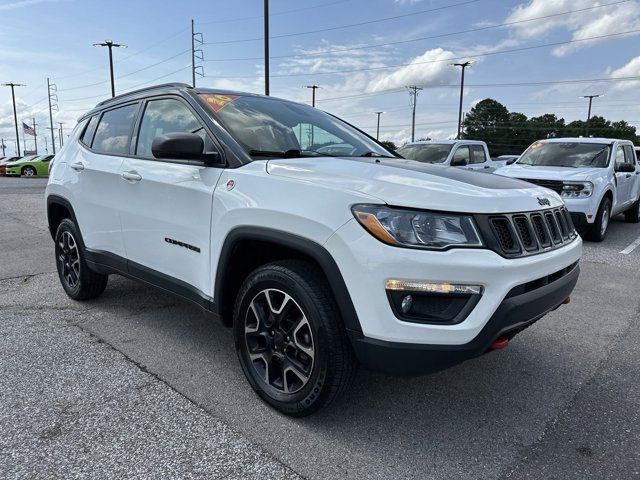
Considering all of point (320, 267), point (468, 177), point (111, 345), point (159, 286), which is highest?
point (468, 177)

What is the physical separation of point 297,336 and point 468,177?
1.25 metres

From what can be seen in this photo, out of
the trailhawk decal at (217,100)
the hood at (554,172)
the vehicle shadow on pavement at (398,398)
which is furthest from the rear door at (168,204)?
the hood at (554,172)

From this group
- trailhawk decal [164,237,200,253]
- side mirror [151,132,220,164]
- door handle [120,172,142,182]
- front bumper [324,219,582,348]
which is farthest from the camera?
door handle [120,172,142,182]

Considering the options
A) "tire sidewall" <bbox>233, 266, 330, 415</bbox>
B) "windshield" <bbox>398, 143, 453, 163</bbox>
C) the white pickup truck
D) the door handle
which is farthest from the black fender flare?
"windshield" <bbox>398, 143, 453, 163</bbox>

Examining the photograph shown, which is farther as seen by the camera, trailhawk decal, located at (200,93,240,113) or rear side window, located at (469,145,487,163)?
rear side window, located at (469,145,487,163)

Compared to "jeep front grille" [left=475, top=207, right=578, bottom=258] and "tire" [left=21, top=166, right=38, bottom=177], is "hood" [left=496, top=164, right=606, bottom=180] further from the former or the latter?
"tire" [left=21, top=166, right=38, bottom=177]

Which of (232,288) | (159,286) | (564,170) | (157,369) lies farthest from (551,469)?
(564,170)

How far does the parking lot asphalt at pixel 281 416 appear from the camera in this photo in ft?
7.41

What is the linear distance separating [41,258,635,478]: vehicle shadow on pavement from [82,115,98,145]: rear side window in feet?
5.03

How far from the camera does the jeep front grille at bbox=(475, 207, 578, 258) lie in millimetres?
2174

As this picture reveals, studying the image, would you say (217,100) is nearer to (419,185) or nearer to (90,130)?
(419,185)

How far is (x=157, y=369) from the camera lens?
10.4 feet

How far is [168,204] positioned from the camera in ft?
10.3

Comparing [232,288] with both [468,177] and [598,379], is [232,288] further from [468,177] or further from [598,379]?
[598,379]
